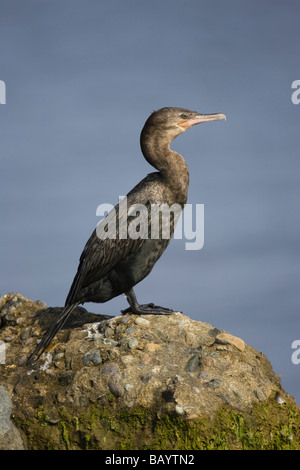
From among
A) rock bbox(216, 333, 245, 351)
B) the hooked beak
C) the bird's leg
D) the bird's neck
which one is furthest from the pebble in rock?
the hooked beak

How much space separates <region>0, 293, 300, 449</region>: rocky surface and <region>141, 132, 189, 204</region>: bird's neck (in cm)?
155

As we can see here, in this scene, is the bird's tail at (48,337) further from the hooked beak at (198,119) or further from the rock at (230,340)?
the hooked beak at (198,119)

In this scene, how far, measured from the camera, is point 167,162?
6.93 m

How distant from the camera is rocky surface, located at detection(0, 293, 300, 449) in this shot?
18.5 feet

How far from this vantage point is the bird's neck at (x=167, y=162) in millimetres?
6930

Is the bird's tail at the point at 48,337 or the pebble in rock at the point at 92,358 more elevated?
the bird's tail at the point at 48,337

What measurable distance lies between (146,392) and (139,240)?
1.74 meters

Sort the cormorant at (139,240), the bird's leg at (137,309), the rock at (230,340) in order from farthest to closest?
the bird's leg at (137,309) < the cormorant at (139,240) < the rock at (230,340)

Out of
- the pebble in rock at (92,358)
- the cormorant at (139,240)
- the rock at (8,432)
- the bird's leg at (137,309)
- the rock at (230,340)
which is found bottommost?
the rock at (8,432)

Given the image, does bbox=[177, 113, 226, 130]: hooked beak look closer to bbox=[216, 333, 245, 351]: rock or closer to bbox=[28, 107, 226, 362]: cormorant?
bbox=[28, 107, 226, 362]: cormorant

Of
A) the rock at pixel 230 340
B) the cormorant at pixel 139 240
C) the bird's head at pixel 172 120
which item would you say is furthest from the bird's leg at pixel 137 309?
the bird's head at pixel 172 120

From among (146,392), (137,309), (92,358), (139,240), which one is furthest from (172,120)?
(146,392)

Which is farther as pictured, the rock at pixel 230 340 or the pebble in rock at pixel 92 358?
the rock at pixel 230 340

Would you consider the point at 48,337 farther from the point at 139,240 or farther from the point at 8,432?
the point at 139,240
